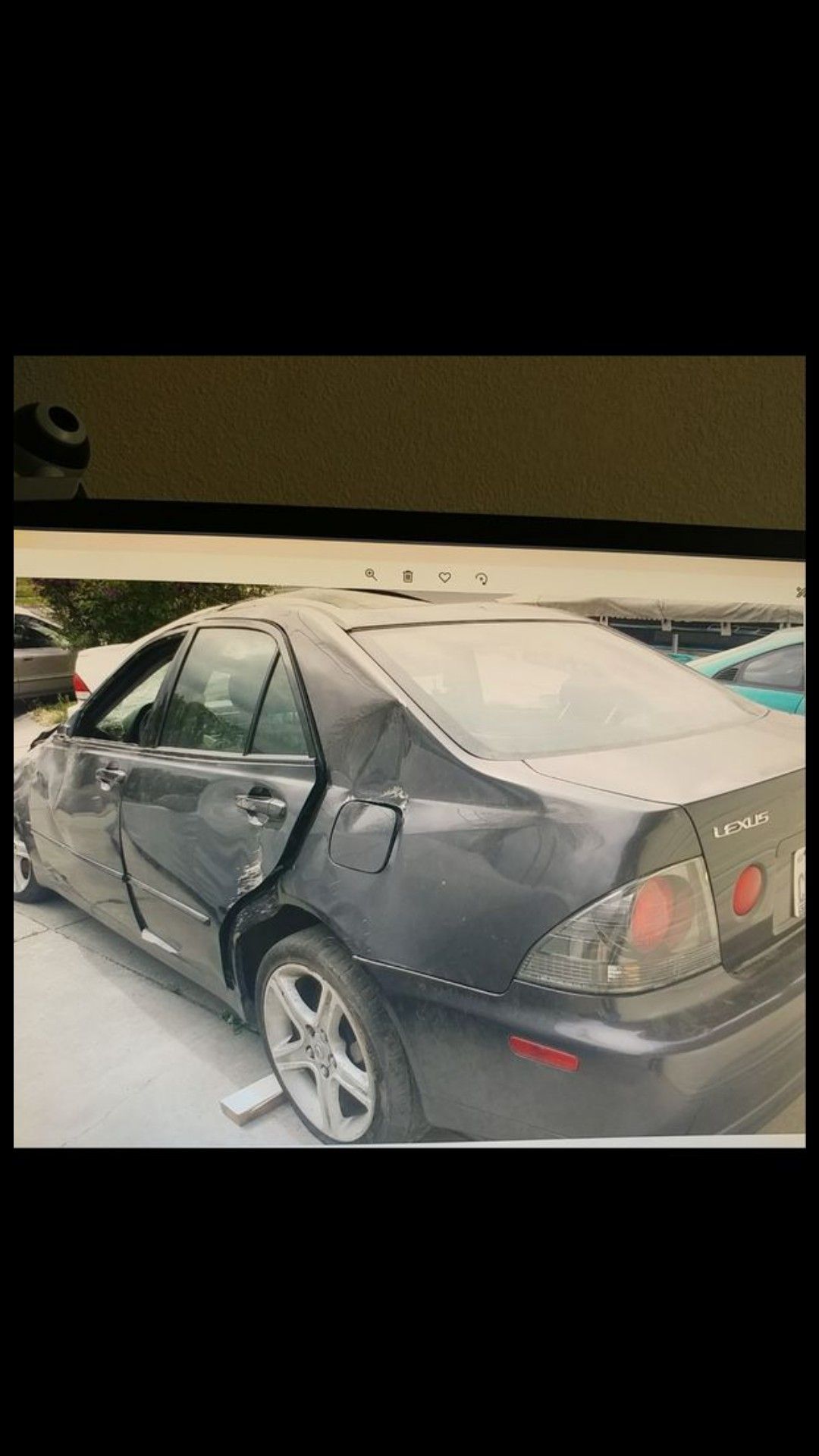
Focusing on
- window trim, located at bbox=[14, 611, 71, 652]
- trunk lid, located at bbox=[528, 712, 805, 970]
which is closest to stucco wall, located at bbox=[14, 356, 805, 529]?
window trim, located at bbox=[14, 611, 71, 652]

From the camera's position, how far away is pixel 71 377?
1.20 metres

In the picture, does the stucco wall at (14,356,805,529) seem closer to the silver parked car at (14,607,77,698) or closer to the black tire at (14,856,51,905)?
the silver parked car at (14,607,77,698)

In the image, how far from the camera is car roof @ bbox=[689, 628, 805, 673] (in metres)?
0.91

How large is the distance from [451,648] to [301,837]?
267 millimetres

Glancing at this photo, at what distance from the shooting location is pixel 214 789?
92 centimetres

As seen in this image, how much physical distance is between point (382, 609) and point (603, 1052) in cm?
52

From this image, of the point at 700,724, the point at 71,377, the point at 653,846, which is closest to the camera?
the point at 653,846

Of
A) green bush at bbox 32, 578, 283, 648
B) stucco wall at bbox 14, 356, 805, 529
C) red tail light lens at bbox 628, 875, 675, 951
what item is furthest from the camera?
stucco wall at bbox 14, 356, 805, 529

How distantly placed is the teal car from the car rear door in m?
0.48

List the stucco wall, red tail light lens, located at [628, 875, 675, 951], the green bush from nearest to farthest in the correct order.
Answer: red tail light lens, located at [628, 875, 675, 951] < the green bush < the stucco wall

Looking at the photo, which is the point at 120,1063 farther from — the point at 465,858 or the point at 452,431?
the point at 452,431

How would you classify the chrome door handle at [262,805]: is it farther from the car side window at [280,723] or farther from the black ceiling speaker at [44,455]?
the black ceiling speaker at [44,455]

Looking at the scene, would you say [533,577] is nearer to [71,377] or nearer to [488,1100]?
[488,1100]
